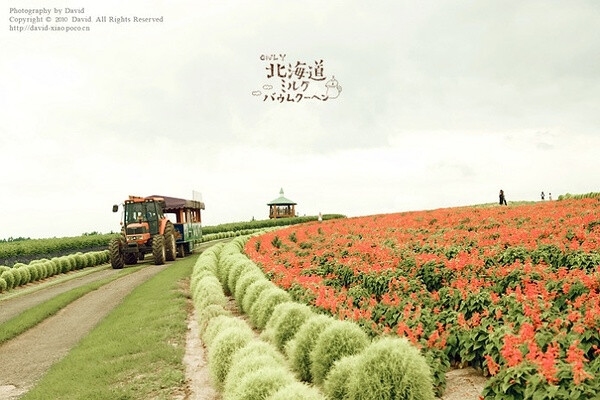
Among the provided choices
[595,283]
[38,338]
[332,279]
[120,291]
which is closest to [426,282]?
[332,279]

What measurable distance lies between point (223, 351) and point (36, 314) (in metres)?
10.5

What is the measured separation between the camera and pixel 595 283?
843 cm

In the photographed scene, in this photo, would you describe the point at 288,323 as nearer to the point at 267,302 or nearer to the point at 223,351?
the point at 223,351

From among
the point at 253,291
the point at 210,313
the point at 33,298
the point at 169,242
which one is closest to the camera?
the point at 210,313

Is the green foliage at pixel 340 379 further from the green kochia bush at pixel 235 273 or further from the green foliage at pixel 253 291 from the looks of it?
the green kochia bush at pixel 235 273

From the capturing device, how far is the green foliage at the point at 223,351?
7.86m

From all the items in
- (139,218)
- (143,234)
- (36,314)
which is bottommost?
(36,314)

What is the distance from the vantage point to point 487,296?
8.62m

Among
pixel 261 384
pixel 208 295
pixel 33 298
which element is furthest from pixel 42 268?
pixel 261 384

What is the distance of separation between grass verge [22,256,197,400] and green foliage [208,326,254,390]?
29.5 inches

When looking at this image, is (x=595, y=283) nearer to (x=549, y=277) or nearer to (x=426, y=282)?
(x=549, y=277)

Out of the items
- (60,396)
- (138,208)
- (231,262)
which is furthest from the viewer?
(138,208)

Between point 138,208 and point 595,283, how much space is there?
21.9 m

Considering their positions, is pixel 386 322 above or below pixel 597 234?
below
